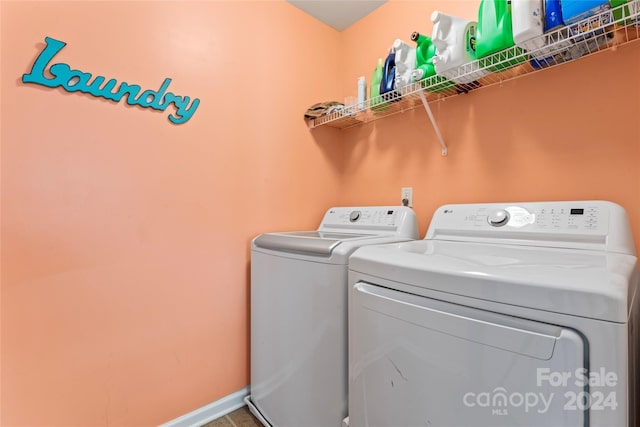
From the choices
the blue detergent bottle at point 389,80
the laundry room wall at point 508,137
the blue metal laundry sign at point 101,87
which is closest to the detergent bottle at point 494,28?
the laundry room wall at point 508,137

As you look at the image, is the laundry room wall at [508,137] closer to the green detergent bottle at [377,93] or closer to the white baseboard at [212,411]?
the green detergent bottle at [377,93]

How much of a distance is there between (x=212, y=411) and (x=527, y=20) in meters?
2.19

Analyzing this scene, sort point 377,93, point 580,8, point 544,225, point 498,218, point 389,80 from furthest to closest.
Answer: point 377,93 < point 389,80 < point 498,218 < point 544,225 < point 580,8

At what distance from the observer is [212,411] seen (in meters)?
1.58

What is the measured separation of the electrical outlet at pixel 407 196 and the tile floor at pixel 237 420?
1.44 metres

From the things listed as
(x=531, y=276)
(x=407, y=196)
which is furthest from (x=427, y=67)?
(x=531, y=276)

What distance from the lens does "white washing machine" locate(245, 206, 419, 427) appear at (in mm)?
1142

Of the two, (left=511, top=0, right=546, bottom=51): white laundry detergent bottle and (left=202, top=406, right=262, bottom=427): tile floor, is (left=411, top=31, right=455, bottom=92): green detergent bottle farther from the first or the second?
(left=202, top=406, right=262, bottom=427): tile floor

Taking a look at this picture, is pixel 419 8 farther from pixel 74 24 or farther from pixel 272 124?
pixel 74 24

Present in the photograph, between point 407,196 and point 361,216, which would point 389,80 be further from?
point 361,216

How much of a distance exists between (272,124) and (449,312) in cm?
149

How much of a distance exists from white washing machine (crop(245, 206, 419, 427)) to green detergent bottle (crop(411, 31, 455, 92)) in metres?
0.64

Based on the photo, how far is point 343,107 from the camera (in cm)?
186

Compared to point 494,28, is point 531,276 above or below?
below
